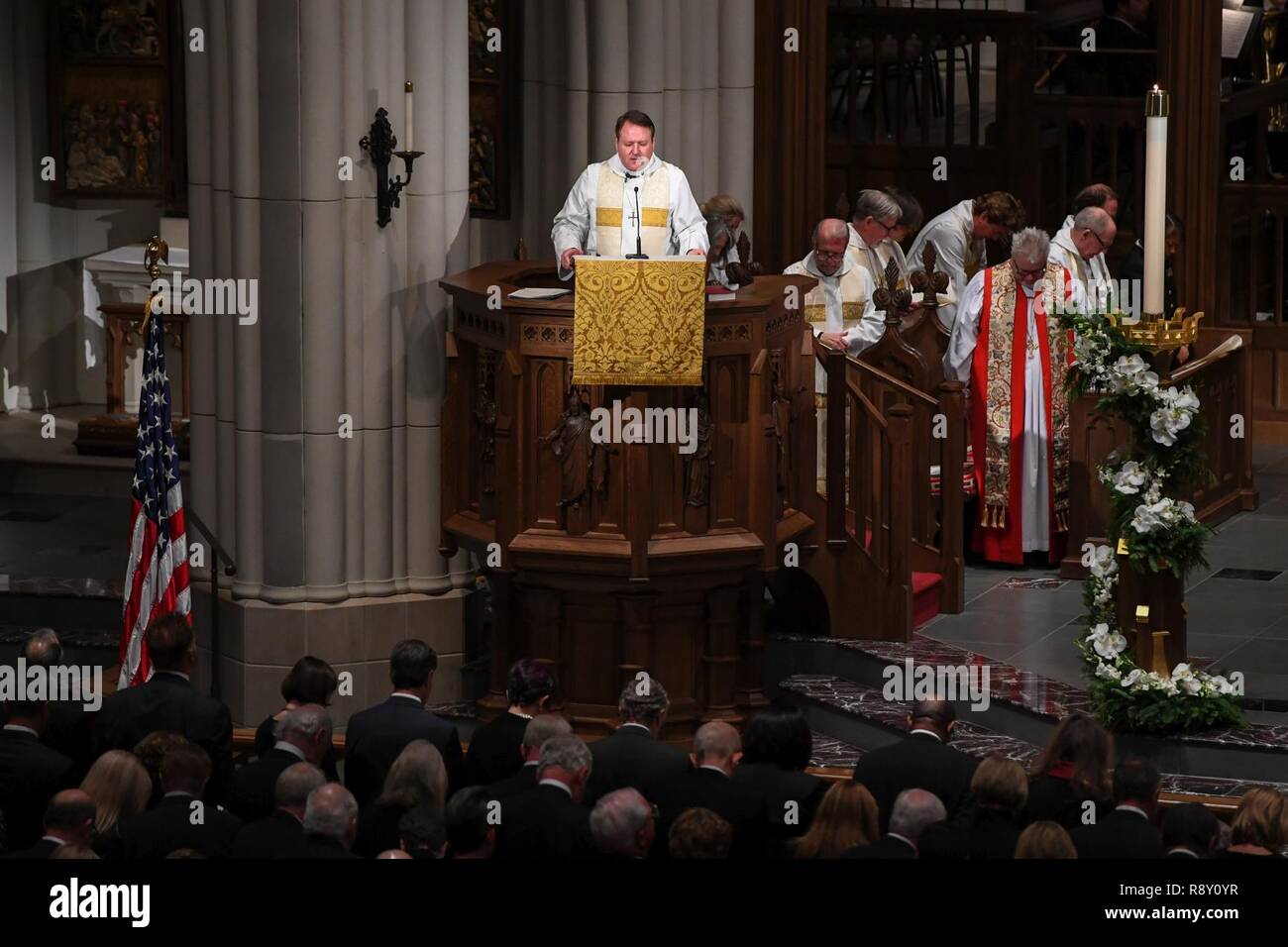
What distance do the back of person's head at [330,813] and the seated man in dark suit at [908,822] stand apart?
4.51 feet

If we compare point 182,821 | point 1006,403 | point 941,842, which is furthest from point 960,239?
point 182,821

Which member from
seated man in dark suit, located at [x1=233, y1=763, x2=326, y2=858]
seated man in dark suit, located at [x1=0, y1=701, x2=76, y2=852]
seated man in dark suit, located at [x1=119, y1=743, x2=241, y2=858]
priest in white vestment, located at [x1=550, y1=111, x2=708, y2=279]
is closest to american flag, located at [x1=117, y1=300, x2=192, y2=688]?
priest in white vestment, located at [x1=550, y1=111, x2=708, y2=279]

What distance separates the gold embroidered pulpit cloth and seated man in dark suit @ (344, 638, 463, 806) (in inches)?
61.5

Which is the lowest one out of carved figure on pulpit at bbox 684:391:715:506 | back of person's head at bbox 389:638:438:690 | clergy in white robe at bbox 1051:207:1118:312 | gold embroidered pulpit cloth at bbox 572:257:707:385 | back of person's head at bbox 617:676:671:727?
back of person's head at bbox 617:676:671:727

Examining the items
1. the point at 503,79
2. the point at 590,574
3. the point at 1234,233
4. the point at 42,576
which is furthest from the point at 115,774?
the point at 1234,233

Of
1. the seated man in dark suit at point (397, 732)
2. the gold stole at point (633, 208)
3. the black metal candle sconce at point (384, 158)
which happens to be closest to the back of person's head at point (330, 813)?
the seated man in dark suit at point (397, 732)

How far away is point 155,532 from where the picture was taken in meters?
10.5

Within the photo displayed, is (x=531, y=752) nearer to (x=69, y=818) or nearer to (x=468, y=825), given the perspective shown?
(x=468, y=825)

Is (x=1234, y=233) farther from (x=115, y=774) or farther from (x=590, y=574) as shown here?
(x=115, y=774)

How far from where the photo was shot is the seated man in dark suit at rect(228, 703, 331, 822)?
7.73 meters

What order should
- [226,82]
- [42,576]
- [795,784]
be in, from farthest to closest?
1. [42,576]
2. [226,82]
3. [795,784]

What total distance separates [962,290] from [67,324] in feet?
18.0

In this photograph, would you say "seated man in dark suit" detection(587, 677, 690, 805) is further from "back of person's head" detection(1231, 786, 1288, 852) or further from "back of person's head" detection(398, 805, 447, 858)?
"back of person's head" detection(1231, 786, 1288, 852)

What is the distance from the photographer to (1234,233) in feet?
49.0
